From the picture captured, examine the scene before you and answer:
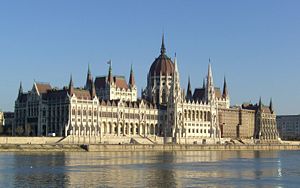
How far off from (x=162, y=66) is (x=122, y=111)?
1283 inches

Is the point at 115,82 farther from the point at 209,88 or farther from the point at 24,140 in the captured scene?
the point at 24,140

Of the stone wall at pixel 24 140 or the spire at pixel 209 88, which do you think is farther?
the spire at pixel 209 88

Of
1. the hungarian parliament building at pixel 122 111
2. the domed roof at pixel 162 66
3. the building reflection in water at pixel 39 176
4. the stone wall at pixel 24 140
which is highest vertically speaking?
the domed roof at pixel 162 66

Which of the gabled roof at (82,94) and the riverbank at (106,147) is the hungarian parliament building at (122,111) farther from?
the riverbank at (106,147)

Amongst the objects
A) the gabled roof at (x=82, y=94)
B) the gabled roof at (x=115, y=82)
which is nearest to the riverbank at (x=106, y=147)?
the gabled roof at (x=82, y=94)

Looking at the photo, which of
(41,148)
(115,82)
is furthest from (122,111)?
(41,148)

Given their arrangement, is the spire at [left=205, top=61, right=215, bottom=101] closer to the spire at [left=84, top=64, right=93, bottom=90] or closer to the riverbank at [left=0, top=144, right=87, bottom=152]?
the spire at [left=84, top=64, right=93, bottom=90]

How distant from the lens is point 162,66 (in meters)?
196

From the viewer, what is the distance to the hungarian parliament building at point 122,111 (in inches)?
6137

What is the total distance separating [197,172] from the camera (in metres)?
67.5

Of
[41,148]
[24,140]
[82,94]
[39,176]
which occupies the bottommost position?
[39,176]

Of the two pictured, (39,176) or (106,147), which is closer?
(39,176)

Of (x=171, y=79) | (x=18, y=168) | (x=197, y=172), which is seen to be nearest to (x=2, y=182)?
(x=18, y=168)

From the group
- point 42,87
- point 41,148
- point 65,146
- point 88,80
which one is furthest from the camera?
point 88,80
